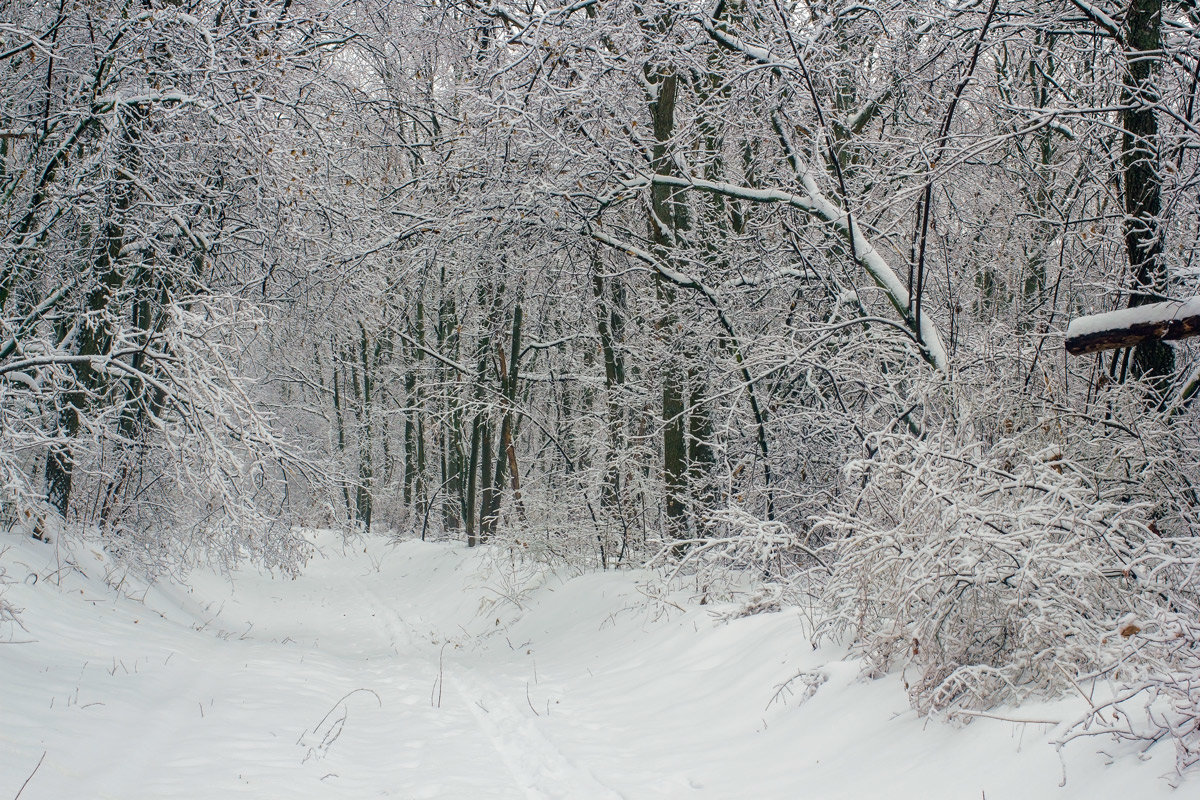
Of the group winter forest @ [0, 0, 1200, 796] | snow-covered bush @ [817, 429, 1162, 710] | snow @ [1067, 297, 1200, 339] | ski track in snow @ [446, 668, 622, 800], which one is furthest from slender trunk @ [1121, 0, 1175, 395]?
ski track in snow @ [446, 668, 622, 800]

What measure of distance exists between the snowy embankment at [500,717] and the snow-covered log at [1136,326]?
1.57m

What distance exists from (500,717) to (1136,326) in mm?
5453

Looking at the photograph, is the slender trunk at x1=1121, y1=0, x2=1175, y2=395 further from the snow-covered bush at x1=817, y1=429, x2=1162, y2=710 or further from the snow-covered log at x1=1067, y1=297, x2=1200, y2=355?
the snow-covered log at x1=1067, y1=297, x2=1200, y2=355

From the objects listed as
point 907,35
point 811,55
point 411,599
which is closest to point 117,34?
point 811,55

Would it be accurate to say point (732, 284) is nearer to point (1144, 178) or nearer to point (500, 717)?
point (1144, 178)

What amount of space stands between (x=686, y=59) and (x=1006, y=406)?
588 cm

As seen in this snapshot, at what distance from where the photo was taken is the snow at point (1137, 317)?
3.21m

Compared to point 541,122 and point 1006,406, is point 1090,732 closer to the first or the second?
point 1006,406

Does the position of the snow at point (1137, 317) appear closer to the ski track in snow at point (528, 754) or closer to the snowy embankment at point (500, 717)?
the snowy embankment at point (500, 717)

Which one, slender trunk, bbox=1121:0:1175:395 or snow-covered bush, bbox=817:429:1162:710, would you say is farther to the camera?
slender trunk, bbox=1121:0:1175:395

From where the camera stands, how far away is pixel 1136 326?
335 centimetres

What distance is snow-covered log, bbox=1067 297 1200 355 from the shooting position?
3.14 m

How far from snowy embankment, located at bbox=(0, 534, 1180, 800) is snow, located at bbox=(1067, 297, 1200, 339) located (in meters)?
1.63

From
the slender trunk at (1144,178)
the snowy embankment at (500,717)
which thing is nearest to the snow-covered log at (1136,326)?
the snowy embankment at (500,717)
